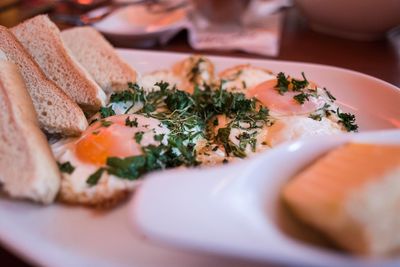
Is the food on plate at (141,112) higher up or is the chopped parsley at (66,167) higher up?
the food on plate at (141,112)

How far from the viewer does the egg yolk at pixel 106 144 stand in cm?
113

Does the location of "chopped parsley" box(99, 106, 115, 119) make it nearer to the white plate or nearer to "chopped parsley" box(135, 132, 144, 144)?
"chopped parsley" box(135, 132, 144, 144)

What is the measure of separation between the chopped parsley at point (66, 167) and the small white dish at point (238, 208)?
1.29ft

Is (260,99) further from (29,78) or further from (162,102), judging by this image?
(29,78)

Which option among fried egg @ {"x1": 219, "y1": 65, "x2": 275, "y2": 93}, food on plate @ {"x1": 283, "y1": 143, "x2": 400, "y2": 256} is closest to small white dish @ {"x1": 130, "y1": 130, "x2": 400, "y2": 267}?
food on plate @ {"x1": 283, "y1": 143, "x2": 400, "y2": 256}

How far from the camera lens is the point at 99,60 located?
1683mm

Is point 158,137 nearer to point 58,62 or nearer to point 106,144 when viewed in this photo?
point 106,144

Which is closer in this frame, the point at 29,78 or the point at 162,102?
the point at 29,78

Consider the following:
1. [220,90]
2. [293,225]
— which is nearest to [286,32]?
[220,90]

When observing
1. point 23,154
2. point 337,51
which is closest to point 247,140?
point 23,154

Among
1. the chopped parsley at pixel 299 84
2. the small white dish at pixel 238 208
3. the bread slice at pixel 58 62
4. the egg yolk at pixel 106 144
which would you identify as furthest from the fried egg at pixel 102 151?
the chopped parsley at pixel 299 84

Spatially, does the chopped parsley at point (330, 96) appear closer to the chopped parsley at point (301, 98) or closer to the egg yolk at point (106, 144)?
the chopped parsley at point (301, 98)

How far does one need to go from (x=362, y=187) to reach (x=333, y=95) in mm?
923

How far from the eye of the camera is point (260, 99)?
1.49 metres
